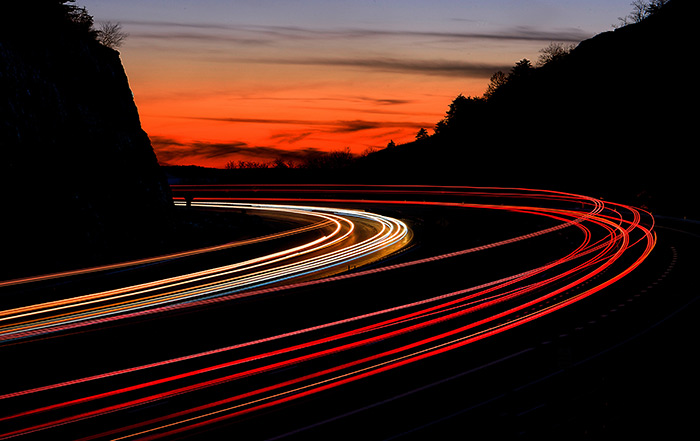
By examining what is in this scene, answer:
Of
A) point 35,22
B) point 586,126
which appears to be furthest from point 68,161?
point 586,126

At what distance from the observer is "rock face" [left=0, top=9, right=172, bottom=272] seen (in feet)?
53.5

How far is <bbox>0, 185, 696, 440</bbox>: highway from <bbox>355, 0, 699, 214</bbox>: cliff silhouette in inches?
1702

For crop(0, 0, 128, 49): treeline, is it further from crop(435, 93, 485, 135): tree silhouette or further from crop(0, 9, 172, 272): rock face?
crop(435, 93, 485, 135): tree silhouette

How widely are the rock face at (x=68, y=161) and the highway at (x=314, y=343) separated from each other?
229 centimetres

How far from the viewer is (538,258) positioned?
17.9 m

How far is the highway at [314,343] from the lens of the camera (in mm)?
6438

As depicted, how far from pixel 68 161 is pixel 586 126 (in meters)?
70.8

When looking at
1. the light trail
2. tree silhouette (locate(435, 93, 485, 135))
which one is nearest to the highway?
the light trail

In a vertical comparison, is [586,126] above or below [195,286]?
above

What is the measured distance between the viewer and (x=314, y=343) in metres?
8.30

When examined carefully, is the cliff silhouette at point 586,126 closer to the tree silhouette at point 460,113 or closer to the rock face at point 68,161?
the tree silhouette at point 460,113

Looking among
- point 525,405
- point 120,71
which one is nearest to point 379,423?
point 525,405

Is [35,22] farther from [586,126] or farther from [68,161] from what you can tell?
[586,126]

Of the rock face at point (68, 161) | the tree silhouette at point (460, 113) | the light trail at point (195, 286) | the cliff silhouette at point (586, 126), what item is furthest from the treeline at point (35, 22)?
the tree silhouette at point (460, 113)
